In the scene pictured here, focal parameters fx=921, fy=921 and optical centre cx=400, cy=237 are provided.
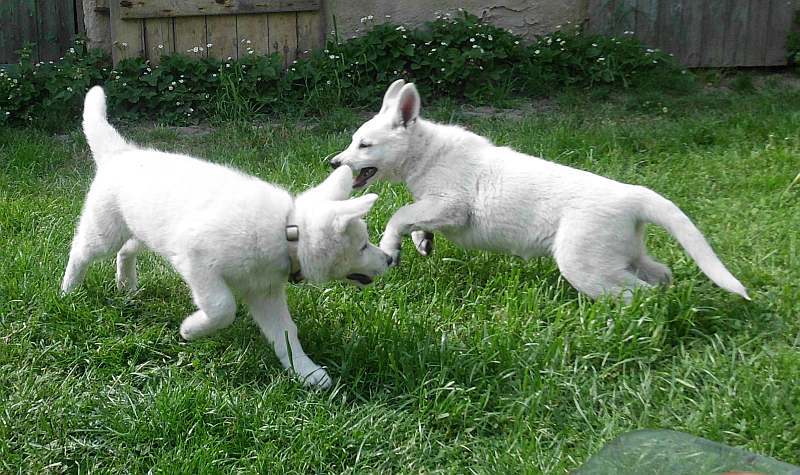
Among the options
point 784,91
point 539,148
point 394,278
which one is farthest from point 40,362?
point 784,91

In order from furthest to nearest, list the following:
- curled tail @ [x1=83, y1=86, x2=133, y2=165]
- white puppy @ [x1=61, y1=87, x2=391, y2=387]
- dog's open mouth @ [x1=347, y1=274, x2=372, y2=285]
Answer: curled tail @ [x1=83, y1=86, x2=133, y2=165] < dog's open mouth @ [x1=347, y1=274, x2=372, y2=285] < white puppy @ [x1=61, y1=87, x2=391, y2=387]

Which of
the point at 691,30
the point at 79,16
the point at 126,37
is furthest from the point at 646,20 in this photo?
the point at 79,16

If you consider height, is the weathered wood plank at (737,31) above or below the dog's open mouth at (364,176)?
above

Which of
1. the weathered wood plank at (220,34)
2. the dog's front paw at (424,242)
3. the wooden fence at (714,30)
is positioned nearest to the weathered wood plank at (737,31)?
the wooden fence at (714,30)

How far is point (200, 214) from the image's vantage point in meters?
3.59

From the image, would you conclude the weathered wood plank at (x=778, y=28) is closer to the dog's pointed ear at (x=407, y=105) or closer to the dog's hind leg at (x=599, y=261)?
the dog's pointed ear at (x=407, y=105)

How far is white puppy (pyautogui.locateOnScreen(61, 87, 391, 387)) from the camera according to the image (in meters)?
3.48

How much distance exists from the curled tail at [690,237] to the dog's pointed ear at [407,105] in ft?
4.18

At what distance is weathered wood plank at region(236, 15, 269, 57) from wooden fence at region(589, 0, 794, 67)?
3.06 m

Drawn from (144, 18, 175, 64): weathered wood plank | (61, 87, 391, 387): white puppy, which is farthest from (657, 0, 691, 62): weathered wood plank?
(61, 87, 391, 387): white puppy

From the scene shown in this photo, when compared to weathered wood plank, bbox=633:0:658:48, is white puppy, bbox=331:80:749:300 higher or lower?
lower

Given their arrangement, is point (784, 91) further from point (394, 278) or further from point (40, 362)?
point (40, 362)

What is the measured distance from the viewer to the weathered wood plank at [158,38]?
815 cm

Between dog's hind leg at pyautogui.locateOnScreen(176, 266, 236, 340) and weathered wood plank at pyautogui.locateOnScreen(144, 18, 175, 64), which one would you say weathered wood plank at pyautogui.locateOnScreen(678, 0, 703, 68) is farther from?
dog's hind leg at pyautogui.locateOnScreen(176, 266, 236, 340)
